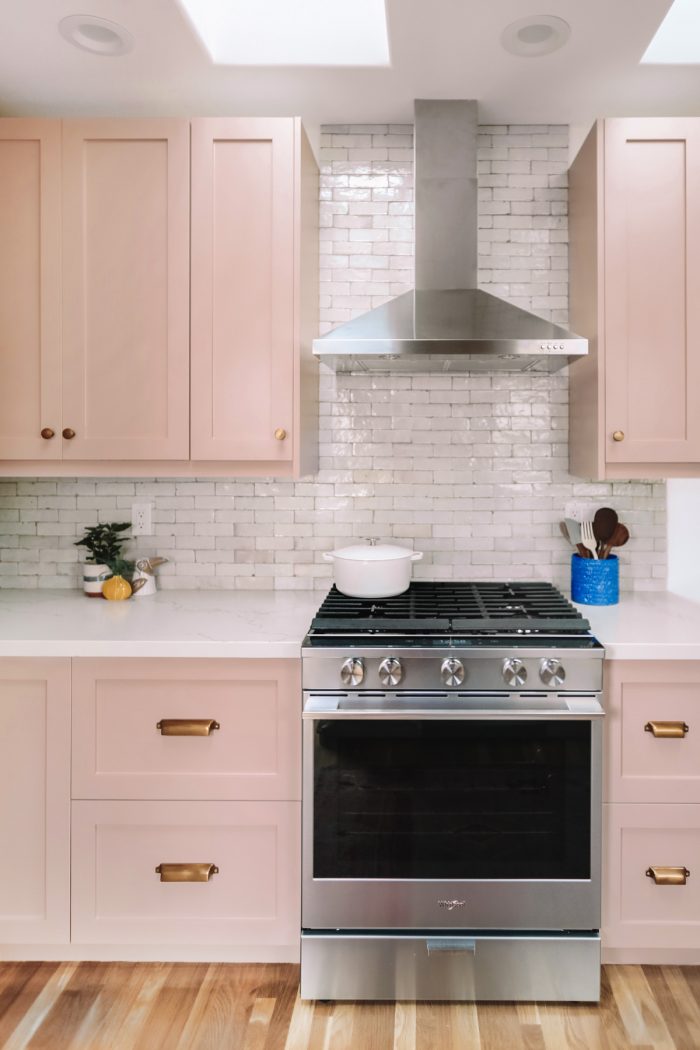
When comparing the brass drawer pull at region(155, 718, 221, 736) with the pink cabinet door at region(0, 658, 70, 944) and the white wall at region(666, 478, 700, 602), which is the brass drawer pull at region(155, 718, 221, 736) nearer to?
the pink cabinet door at region(0, 658, 70, 944)

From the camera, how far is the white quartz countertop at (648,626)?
2.17m

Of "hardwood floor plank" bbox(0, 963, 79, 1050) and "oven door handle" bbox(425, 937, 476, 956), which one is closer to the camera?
"hardwood floor plank" bbox(0, 963, 79, 1050)

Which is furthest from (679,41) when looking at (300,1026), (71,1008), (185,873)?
(71,1008)

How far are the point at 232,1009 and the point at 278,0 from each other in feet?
9.59

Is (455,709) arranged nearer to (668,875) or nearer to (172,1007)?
(668,875)

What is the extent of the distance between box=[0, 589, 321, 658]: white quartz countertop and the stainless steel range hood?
841 millimetres

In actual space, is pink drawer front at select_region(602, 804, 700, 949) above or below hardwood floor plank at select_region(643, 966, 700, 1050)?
above

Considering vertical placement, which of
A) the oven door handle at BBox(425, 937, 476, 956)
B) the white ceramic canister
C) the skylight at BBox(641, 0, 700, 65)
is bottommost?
the oven door handle at BBox(425, 937, 476, 956)

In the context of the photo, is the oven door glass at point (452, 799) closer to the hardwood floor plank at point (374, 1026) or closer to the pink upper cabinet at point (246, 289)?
the hardwood floor plank at point (374, 1026)

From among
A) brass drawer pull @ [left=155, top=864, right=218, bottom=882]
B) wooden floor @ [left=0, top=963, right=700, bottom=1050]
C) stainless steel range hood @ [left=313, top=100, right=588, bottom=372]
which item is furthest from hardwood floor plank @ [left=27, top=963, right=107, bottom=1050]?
stainless steel range hood @ [left=313, top=100, right=588, bottom=372]

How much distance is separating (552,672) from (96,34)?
7.28 feet

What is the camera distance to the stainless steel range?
213 cm

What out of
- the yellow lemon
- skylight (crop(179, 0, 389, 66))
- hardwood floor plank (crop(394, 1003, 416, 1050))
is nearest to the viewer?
hardwood floor plank (crop(394, 1003, 416, 1050))

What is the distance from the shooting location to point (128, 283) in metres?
2.53
